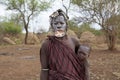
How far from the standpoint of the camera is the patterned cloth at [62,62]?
→ 7.86 feet

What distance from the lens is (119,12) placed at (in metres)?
13.9

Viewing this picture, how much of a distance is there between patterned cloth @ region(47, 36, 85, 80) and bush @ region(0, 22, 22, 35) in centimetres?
2618

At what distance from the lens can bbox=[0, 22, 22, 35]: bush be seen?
28.6m

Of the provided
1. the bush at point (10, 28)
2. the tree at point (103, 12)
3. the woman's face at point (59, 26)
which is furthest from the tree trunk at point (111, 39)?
the bush at point (10, 28)

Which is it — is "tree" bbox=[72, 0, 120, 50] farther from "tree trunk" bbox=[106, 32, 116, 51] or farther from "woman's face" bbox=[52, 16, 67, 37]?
"woman's face" bbox=[52, 16, 67, 37]

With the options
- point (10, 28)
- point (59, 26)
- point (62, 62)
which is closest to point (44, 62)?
point (62, 62)

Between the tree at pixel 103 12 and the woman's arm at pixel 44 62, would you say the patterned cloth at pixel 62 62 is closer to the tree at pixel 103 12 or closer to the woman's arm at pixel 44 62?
the woman's arm at pixel 44 62

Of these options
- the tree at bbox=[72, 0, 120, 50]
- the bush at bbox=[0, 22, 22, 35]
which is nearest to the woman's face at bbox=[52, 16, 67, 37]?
the tree at bbox=[72, 0, 120, 50]

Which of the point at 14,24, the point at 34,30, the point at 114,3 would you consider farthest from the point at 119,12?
the point at 14,24

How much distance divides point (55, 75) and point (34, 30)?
1009 inches

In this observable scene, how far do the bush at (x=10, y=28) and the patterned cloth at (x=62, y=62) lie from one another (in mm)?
26177

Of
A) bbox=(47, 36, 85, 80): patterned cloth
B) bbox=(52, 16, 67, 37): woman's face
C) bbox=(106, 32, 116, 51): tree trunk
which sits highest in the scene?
bbox=(52, 16, 67, 37): woman's face

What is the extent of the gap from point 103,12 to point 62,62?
11.9 m

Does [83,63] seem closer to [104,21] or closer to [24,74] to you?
[24,74]
